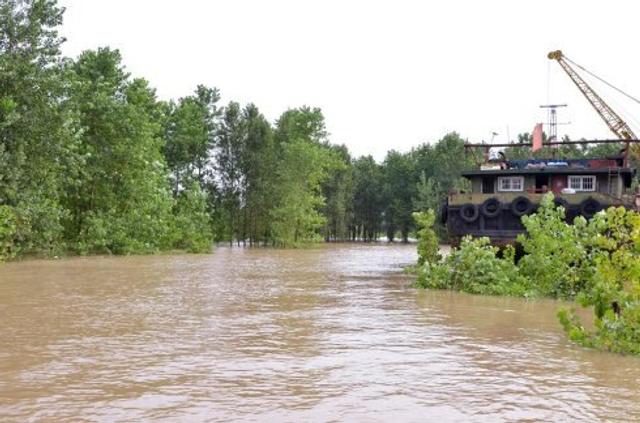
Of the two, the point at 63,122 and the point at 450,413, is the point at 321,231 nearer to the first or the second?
the point at 63,122

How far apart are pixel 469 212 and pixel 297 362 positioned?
74.4 ft

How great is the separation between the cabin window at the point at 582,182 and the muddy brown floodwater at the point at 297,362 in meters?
15.6

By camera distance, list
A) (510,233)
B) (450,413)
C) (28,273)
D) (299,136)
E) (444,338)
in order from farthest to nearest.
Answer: (299,136) → (510,233) → (28,273) → (444,338) → (450,413)

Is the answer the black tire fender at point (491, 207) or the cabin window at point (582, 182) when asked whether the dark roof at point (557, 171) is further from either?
the black tire fender at point (491, 207)

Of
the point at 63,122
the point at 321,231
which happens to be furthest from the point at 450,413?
the point at 321,231

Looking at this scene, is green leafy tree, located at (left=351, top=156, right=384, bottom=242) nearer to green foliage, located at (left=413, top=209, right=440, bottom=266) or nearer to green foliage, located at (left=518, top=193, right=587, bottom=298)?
green foliage, located at (left=413, top=209, right=440, bottom=266)

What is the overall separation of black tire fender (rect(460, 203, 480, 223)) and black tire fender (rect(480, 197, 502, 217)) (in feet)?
1.03

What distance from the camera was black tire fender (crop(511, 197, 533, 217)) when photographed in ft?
94.0

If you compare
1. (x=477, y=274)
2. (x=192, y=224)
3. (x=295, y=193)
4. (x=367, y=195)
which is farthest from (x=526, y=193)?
(x=367, y=195)

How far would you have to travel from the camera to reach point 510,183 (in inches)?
1258

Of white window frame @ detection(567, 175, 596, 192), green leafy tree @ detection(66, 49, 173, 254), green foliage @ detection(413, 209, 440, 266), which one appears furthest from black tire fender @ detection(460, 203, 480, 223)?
green leafy tree @ detection(66, 49, 173, 254)

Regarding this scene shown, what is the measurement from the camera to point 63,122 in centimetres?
3186

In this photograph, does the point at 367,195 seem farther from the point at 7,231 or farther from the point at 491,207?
the point at 7,231

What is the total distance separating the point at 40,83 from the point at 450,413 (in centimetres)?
2958
